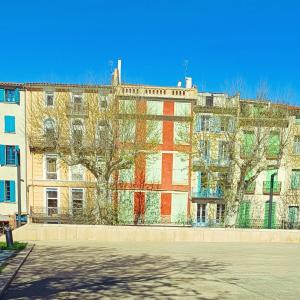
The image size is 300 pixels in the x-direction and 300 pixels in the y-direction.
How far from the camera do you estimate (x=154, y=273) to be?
832cm

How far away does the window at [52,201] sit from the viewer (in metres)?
26.9

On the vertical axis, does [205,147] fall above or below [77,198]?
above

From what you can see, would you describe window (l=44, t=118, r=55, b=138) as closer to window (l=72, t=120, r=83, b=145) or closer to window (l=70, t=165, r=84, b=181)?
window (l=72, t=120, r=83, b=145)

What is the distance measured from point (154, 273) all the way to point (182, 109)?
63.0ft

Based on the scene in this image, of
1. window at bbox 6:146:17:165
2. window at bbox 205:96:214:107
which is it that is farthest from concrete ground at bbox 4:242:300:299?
window at bbox 205:96:214:107

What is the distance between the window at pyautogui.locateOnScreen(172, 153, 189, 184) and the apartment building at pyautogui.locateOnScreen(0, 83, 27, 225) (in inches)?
515

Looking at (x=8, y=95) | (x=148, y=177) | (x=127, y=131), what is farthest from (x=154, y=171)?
(x=8, y=95)

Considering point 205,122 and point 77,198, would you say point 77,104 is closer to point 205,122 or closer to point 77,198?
point 77,198

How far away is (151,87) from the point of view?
2555 centimetres

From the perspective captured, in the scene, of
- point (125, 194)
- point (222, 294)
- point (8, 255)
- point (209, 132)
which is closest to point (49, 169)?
point (125, 194)

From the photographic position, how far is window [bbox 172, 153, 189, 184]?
2669 centimetres

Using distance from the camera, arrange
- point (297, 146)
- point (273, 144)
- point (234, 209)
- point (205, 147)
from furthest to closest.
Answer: point (297, 146) → point (205, 147) → point (273, 144) → point (234, 209)

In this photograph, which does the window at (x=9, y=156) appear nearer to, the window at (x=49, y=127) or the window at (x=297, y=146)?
the window at (x=49, y=127)

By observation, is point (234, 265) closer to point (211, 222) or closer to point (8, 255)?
point (8, 255)
